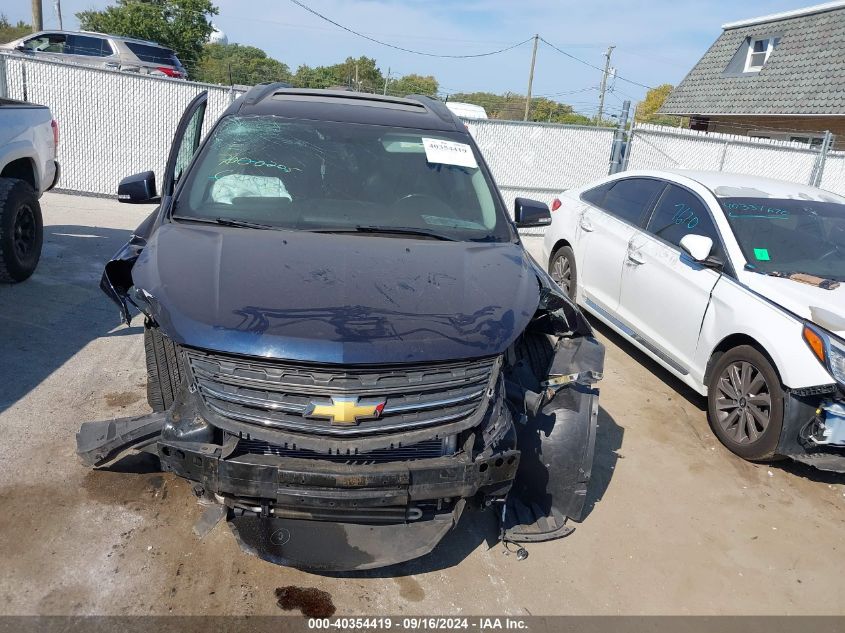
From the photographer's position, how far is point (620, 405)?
17.1ft

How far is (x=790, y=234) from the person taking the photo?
5.11 meters

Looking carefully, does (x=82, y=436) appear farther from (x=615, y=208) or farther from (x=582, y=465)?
(x=615, y=208)

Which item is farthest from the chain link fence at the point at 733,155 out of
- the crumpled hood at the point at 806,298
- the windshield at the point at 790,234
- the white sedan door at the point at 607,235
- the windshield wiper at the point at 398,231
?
the windshield wiper at the point at 398,231

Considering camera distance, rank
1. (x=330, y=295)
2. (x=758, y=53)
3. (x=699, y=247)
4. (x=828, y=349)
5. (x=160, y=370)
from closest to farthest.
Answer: (x=330, y=295)
(x=160, y=370)
(x=828, y=349)
(x=699, y=247)
(x=758, y=53)

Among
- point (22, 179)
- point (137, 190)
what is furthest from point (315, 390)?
point (22, 179)

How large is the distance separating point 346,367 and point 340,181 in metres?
1.57

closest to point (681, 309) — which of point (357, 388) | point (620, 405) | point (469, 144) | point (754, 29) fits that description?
point (620, 405)

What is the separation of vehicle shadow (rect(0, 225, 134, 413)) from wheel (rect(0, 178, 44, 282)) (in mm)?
184

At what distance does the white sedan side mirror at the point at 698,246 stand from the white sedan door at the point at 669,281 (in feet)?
0.55

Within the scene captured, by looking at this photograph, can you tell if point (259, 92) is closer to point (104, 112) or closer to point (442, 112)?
point (442, 112)

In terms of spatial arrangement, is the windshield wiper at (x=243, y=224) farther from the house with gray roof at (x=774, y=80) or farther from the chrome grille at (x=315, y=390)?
the house with gray roof at (x=774, y=80)

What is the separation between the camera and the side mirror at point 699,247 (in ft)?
15.9

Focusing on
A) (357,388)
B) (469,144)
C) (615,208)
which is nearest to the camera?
(357,388)

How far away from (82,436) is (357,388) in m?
1.47
